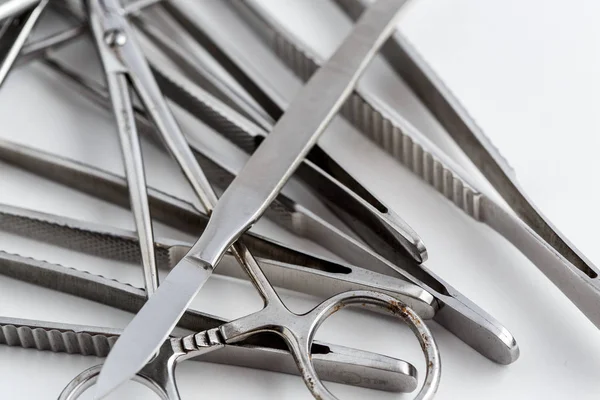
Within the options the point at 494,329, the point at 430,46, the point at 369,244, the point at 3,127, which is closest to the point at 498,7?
the point at 430,46

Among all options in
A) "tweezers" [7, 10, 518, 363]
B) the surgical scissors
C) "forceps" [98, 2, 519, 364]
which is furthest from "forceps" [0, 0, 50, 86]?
the surgical scissors

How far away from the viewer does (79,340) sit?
848 millimetres

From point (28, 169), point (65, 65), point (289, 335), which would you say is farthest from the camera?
point (65, 65)

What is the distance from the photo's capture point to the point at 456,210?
3.39ft

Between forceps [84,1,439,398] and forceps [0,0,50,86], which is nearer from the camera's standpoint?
forceps [84,1,439,398]

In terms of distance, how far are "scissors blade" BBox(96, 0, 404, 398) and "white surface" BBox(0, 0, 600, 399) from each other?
0.34 ft

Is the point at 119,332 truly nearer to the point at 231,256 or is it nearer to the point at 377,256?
the point at 231,256

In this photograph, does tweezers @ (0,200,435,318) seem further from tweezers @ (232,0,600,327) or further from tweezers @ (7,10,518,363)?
tweezers @ (232,0,600,327)

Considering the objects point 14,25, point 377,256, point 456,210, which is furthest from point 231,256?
point 14,25

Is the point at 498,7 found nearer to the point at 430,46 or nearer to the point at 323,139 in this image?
the point at 430,46

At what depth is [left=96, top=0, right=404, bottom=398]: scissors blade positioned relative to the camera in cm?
75

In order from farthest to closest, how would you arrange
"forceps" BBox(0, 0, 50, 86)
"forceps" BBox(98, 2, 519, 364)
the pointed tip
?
"forceps" BBox(0, 0, 50, 86)
"forceps" BBox(98, 2, 519, 364)
the pointed tip

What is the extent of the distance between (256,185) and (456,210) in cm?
26

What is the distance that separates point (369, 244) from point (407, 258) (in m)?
0.06
